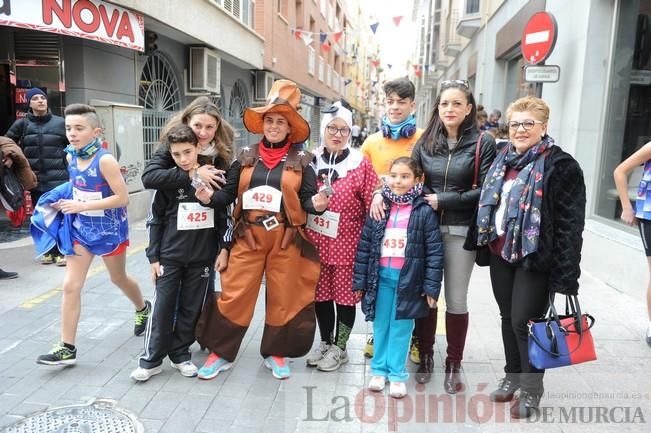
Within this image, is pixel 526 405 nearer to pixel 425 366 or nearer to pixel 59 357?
pixel 425 366

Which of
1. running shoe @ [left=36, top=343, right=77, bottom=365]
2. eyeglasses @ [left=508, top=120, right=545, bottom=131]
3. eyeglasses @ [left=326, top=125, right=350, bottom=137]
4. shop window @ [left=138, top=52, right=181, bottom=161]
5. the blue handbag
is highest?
shop window @ [left=138, top=52, right=181, bottom=161]

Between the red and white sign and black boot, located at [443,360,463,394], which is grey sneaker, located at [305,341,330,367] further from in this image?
the red and white sign

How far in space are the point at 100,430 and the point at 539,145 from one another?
9.37 ft

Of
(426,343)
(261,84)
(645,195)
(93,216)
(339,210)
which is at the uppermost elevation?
(261,84)

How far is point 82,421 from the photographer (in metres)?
2.86

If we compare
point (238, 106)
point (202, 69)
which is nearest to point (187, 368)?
point (202, 69)

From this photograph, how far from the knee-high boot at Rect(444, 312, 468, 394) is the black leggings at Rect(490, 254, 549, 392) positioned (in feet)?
0.90

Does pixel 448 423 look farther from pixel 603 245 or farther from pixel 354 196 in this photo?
pixel 603 245

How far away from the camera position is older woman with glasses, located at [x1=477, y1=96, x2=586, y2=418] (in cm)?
272

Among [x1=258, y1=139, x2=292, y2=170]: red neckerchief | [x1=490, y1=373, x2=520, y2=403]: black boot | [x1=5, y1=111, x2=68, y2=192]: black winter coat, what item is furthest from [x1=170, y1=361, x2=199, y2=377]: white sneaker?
[x1=5, y1=111, x2=68, y2=192]: black winter coat

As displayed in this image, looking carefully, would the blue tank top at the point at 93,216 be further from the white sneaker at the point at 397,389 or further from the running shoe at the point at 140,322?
the white sneaker at the point at 397,389

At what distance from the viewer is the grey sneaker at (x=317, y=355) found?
3621 millimetres

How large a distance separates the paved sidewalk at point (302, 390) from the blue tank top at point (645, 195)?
1052 millimetres

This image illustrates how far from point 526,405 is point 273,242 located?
5.92 ft
